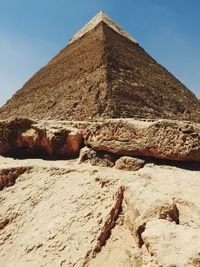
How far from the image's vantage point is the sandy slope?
7.66 ft

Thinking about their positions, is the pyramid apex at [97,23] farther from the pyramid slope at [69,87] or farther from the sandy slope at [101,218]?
the sandy slope at [101,218]

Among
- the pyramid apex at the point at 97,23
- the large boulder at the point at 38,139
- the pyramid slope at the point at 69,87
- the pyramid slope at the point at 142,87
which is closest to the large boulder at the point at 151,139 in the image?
the large boulder at the point at 38,139

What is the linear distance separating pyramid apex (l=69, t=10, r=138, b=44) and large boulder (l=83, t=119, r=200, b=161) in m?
52.5

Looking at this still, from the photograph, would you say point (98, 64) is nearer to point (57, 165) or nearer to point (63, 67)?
point (63, 67)

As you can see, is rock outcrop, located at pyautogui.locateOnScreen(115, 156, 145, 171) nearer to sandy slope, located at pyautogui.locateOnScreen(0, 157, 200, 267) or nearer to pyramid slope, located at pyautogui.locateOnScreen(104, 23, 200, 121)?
sandy slope, located at pyautogui.locateOnScreen(0, 157, 200, 267)

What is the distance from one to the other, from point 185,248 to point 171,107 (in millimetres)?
44063

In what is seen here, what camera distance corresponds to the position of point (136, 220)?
2.59 meters

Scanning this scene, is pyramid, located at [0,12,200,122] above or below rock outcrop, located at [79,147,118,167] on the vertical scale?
above

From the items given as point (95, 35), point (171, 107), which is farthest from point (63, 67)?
point (171, 107)

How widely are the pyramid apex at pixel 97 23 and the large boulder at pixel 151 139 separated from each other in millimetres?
52481

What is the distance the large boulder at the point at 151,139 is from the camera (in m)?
3.29

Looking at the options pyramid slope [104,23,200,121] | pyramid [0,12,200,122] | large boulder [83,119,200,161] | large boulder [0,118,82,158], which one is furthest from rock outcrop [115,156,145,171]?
pyramid slope [104,23,200,121]

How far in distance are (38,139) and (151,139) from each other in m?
1.42

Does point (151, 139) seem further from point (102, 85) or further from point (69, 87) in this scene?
point (69, 87)
